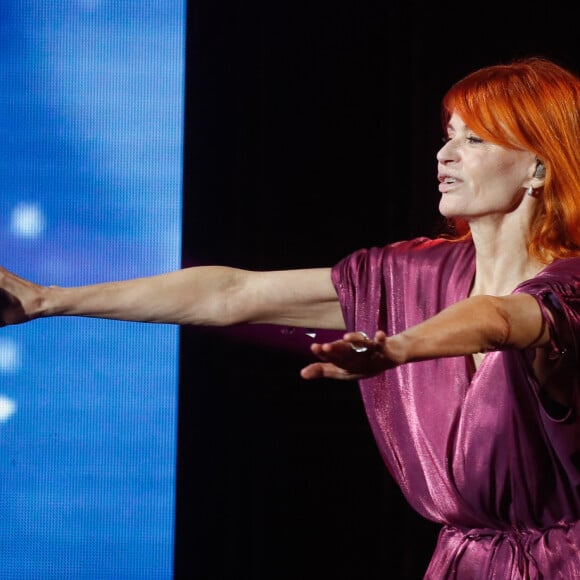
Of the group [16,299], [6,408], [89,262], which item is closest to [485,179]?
[16,299]

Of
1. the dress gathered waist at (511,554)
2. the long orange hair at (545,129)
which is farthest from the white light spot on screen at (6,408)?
the long orange hair at (545,129)

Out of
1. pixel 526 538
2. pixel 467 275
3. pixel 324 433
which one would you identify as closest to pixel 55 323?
pixel 324 433

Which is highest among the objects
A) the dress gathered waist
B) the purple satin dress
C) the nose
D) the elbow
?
the nose

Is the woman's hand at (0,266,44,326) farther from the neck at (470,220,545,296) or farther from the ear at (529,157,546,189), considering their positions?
the ear at (529,157,546,189)

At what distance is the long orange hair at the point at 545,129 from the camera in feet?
5.38

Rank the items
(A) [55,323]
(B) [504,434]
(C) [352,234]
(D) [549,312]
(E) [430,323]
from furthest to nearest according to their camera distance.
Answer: (C) [352,234]
(A) [55,323]
(B) [504,434]
(D) [549,312]
(E) [430,323]

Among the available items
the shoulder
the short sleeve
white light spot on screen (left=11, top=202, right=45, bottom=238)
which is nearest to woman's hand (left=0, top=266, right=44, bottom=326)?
the shoulder

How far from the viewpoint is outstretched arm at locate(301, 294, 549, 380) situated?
3.68 feet

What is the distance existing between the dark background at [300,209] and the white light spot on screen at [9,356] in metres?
0.38

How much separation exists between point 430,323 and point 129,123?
127 cm

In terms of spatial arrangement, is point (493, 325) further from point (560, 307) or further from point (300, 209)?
point (300, 209)

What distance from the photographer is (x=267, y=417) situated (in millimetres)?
2406

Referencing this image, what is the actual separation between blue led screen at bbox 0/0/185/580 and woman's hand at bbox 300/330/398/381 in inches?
47.6

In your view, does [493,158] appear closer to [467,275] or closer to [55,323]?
[467,275]
